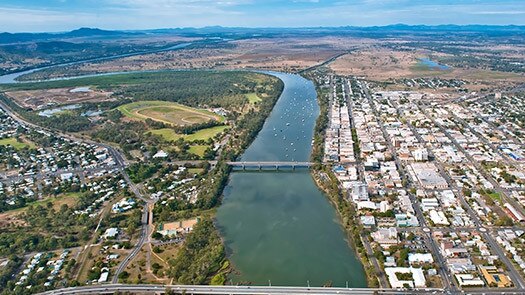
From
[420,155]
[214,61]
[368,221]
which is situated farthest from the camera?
[214,61]

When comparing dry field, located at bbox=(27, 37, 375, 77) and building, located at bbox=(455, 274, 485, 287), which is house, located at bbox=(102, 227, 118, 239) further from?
dry field, located at bbox=(27, 37, 375, 77)

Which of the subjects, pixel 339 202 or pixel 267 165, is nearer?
pixel 339 202

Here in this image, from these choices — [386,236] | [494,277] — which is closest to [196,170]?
[386,236]

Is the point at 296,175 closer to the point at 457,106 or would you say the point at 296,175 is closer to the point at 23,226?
the point at 23,226

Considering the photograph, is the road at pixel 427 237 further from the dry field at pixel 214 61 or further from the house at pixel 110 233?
the dry field at pixel 214 61

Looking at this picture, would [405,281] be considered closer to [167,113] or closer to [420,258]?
[420,258]

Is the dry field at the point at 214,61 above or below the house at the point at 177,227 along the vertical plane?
below

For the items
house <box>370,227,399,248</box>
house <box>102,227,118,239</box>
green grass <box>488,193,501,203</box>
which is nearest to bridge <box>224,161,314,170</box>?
house <box>370,227,399,248</box>

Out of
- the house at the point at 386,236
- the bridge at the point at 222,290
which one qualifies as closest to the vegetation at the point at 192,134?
the house at the point at 386,236
